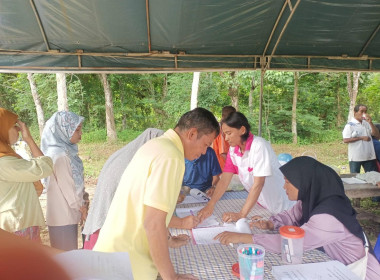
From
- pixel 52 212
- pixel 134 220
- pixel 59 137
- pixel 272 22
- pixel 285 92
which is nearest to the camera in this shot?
pixel 134 220

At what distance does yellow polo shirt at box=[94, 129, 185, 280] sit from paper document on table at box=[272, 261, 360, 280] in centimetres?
55

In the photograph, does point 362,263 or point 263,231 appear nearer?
point 362,263

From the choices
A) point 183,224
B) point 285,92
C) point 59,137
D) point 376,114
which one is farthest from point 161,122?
point 183,224

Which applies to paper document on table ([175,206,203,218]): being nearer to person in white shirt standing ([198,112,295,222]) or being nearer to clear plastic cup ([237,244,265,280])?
person in white shirt standing ([198,112,295,222])

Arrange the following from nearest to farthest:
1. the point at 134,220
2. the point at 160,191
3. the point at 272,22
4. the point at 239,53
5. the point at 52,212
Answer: the point at 160,191, the point at 134,220, the point at 52,212, the point at 272,22, the point at 239,53

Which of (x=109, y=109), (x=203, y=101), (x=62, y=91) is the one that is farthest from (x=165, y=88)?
(x=62, y=91)

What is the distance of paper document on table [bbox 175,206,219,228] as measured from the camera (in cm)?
192

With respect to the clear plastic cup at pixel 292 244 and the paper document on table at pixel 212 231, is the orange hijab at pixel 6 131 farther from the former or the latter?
the clear plastic cup at pixel 292 244

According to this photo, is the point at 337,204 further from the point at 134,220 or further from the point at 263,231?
the point at 134,220

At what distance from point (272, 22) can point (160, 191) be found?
3466mm

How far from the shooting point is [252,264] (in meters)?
1.21

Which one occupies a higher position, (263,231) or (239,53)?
(239,53)

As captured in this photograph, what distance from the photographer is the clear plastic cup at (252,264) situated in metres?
1.20

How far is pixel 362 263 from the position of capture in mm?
1523
